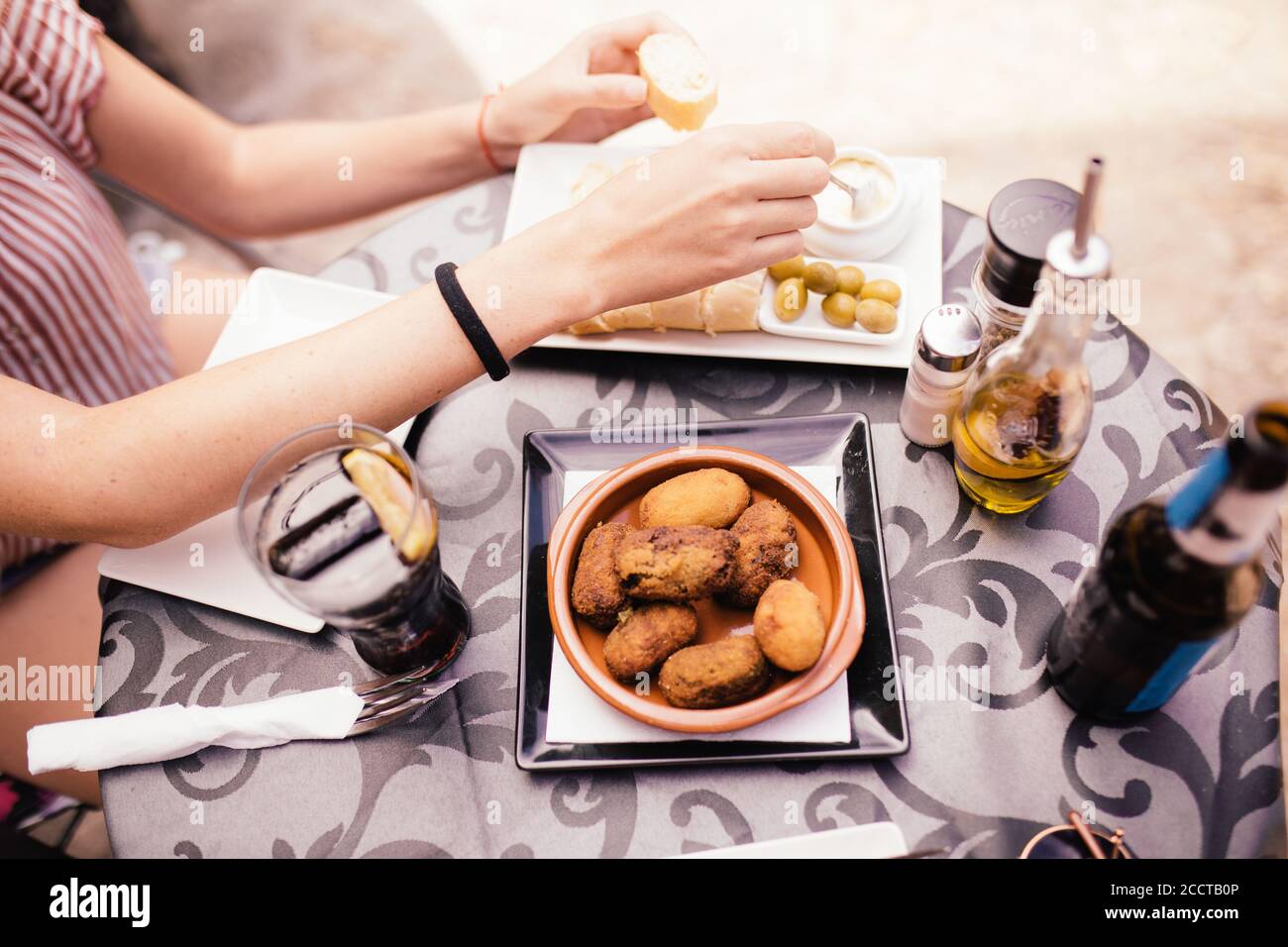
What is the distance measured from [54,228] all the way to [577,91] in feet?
3.05

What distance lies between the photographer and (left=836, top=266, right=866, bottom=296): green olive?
1.33m

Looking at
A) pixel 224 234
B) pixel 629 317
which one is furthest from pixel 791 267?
pixel 224 234

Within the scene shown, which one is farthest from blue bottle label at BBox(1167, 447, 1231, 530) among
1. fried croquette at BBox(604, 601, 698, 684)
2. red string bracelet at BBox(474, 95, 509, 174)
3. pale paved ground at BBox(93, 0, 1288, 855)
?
pale paved ground at BBox(93, 0, 1288, 855)

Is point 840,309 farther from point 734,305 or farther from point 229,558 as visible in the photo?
point 229,558

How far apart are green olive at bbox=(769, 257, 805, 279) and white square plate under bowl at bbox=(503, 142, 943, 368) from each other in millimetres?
102

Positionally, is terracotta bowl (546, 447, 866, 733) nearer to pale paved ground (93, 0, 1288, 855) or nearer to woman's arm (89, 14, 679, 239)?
woman's arm (89, 14, 679, 239)

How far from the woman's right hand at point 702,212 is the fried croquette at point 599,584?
1.27ft

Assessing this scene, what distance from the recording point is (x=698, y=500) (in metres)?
1.08

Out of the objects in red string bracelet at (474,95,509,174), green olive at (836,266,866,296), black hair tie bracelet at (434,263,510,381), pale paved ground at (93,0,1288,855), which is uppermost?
pale paved ground at (93,0,1288,855)

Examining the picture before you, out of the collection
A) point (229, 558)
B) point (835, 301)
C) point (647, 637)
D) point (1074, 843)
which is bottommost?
point (1074, 843)

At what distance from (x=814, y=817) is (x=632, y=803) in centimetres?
22

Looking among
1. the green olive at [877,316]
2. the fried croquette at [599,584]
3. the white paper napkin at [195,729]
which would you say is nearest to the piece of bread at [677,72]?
the green olive at [877,316]
